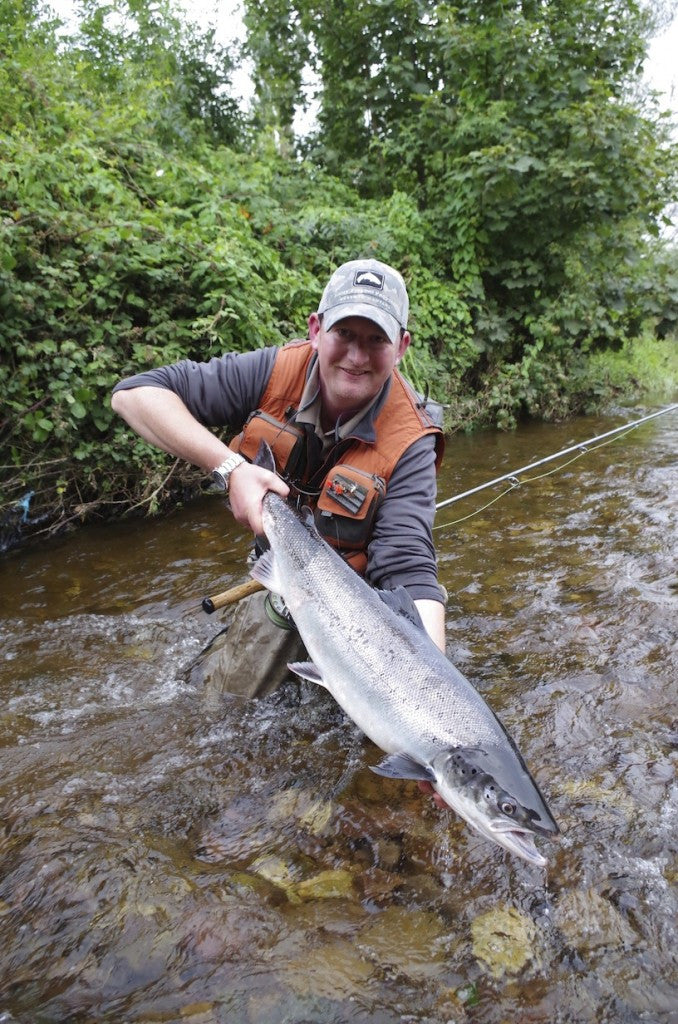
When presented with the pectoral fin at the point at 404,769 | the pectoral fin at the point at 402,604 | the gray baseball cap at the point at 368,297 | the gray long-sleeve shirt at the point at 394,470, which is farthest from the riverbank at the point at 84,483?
the pectoral fin at the point at 404,769

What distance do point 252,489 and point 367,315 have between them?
94 cm

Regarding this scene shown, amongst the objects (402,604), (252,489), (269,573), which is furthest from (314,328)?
(402,604)

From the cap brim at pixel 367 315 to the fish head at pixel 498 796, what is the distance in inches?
72.8

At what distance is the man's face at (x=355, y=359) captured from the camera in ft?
9.90

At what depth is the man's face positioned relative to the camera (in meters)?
3.02

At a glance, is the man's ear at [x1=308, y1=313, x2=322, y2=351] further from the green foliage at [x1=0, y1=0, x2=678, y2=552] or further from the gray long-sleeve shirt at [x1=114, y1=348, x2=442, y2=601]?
the green foliage at [x1=0, y1=0, x2=678, y2=552]

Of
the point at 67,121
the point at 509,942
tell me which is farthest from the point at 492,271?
the point at 509,942

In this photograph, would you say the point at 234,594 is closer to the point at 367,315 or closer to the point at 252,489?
the point at 252,489

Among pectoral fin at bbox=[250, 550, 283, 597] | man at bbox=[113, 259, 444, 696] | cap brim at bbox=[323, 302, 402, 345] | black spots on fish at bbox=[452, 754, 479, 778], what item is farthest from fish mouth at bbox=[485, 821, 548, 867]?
cap brim at bbox=[323, 302, 402, 345]

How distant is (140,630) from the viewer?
4695 millimetres

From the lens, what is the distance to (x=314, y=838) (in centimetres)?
270

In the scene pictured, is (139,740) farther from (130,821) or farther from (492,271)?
(492,271)

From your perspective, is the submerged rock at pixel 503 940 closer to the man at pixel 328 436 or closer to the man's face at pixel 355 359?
the man at pixel 328 436

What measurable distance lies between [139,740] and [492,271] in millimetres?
10413
